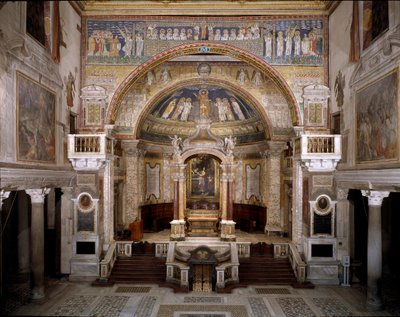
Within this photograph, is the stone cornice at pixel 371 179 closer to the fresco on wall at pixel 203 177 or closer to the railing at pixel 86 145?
the railing at pixel 86 145

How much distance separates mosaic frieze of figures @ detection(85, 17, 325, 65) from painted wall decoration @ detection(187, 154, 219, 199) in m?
11.7

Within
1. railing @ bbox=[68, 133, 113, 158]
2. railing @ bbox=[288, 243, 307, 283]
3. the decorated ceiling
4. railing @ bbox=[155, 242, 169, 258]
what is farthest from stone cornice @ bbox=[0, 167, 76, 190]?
railing @ bbox=[288, 243, 307, 283]

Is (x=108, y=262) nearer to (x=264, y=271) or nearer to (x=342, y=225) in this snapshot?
(x=264, y=271)

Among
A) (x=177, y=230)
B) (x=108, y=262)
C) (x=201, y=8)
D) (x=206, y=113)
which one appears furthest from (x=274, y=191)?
(x=201, y=8)

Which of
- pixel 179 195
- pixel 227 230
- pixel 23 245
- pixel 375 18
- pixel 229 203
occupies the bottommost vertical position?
pixel 23 245

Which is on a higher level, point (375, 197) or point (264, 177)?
point (264, 177)

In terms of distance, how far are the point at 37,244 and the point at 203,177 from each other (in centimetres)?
1551

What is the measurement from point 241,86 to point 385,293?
13196 mm

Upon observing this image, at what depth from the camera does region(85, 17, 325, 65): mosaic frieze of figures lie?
16.1 m

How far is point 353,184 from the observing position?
43.2ft

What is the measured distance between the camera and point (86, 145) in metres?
15.1

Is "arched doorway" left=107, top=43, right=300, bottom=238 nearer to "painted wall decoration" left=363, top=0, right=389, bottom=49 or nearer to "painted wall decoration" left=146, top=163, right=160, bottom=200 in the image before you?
"painted wall decoration" left=146, top=163, right=160, bottom=200

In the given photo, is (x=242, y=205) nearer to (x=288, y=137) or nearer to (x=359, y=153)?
(x=288, y=137)

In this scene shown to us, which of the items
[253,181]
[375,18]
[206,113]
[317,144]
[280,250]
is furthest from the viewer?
[253,181]
